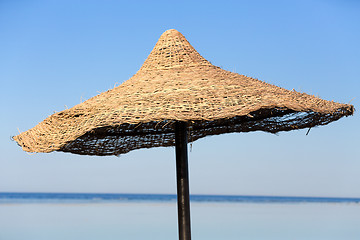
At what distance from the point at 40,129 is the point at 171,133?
1.20m

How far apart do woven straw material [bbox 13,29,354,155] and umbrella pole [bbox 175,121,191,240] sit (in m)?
0.16

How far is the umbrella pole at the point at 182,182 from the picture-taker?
9.25ft

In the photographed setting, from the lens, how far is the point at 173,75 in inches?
109

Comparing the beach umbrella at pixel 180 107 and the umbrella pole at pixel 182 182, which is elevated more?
the beach umbrella at pixel 180 107

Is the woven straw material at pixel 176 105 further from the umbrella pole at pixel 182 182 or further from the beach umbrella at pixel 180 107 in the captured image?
the umbrella pole at pixel 182 182

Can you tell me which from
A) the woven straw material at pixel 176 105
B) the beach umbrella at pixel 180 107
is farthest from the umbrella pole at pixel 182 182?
the woven straw material at pixel 176 105

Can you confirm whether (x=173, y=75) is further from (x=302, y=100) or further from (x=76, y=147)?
(x=76, y=147)

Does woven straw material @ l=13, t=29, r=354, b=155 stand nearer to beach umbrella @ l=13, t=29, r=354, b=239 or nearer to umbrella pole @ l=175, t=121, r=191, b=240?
beach umbrella @ l=13, t=29, r=354, b=239

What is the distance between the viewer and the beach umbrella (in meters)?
2.35

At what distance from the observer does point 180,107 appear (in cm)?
235

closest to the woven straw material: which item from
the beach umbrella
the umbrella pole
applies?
the beach umbrella

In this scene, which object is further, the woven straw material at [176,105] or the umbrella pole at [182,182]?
the umbrella pole at [182,182]
